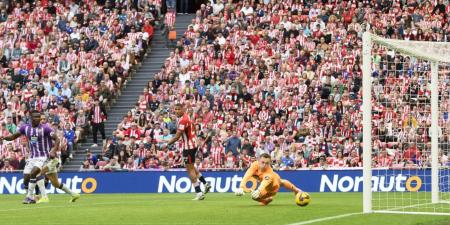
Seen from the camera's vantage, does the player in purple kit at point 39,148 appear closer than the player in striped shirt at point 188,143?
Yes

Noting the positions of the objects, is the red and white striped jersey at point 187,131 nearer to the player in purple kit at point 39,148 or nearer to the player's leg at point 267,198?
the player in purple kit at point 39,148

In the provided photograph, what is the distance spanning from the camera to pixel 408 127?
29.1 meters

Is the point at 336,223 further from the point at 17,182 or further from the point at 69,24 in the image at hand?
the point at 69,24

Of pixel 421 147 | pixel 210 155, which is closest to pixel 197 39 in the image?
pixel 210 155

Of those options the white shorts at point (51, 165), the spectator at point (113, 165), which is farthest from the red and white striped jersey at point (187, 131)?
the spectator at point (113, 165)

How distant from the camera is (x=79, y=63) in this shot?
139ft

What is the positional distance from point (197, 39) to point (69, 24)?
20.6 ft

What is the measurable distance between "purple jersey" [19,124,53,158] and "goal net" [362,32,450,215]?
7.29 metres

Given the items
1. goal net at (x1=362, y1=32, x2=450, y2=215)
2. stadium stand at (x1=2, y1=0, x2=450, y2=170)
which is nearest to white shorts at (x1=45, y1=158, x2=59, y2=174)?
goal net at (x1=362, y1=32, x2=450, y2=215)

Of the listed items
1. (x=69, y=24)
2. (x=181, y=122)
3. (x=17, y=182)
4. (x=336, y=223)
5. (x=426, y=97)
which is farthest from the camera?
(x=69, y=24)

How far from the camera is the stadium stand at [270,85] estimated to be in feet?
115

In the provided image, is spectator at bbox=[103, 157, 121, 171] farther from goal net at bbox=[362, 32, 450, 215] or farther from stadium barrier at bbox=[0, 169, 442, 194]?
goal net at bbox=[362, 32, 450, 215]

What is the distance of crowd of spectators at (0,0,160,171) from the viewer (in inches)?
1558

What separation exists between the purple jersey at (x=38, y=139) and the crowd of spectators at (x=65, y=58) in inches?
487
